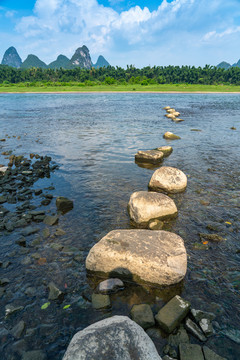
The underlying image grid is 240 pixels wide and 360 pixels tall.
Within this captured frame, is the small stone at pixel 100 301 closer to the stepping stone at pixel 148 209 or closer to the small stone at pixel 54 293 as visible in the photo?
the small stone at pixel 54 293

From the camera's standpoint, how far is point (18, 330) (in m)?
4.13

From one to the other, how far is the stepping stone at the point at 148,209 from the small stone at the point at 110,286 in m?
2.56

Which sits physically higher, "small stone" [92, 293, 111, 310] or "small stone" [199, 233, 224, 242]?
"small stone" [92, 293, 111, 310]

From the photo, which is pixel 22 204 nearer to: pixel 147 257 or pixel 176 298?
pixel 147 257

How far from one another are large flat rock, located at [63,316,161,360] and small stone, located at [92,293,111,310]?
1.15 meters

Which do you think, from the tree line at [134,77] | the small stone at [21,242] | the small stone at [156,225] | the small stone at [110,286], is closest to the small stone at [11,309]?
the small stone at [110,286]

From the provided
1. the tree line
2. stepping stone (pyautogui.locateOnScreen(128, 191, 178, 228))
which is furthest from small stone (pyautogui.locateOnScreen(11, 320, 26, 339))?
the tree line

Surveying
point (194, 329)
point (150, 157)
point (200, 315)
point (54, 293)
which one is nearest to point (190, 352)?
point (194, 329)

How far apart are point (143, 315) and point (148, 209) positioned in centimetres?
364

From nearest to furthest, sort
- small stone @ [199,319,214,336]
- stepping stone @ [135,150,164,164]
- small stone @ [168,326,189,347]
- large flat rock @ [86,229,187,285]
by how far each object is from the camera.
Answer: small stone @ [168,326,189,347] < small stone @ [199,319,214,336] < large flat rock @ [86,229,187,285] < stepping stone @ [135,150,164,164]

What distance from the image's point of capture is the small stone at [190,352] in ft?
11.7

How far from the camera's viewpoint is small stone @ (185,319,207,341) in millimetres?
3945

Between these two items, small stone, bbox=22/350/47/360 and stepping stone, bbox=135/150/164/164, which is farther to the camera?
stepping stone, bbox=135/150/164/164

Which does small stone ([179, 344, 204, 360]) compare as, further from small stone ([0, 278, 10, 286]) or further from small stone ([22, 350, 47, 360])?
small stone ([0, 278, 10, 286])
